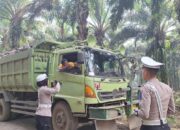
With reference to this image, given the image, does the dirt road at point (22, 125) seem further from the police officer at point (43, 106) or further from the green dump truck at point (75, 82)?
the police officer at point (43, 106)

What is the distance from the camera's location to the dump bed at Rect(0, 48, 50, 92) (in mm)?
9526

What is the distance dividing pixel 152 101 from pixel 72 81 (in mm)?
4799

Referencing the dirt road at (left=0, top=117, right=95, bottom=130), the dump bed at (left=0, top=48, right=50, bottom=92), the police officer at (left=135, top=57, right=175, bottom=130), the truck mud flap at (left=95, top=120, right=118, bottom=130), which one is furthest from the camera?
the dirt road at (left=0, top=117, right=95, bottom=130)

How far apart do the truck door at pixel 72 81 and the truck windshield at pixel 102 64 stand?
28cm

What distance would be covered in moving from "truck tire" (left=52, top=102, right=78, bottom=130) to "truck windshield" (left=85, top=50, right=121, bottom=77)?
1.34 m

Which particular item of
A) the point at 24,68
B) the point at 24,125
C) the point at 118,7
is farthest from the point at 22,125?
the point at 118,7

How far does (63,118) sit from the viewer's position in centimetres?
861

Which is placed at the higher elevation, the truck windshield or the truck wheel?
the truck windshield

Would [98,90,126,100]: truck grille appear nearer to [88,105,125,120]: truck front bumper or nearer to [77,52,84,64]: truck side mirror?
A: [88,105,125,120]: truck front bumper

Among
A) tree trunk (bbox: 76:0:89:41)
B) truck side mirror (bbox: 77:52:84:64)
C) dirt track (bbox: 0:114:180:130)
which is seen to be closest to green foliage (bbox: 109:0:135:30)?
tree trunk (bbox: 76:0:89:41)

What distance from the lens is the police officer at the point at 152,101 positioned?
3698 mm

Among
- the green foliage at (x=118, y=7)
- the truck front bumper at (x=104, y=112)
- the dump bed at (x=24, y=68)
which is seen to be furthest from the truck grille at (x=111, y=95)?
the green foliage at (x=118, y=7)

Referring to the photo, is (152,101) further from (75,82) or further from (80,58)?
(75,82)

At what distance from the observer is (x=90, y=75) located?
26.3 feet
